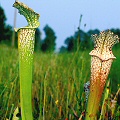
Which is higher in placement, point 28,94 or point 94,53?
point 94,53

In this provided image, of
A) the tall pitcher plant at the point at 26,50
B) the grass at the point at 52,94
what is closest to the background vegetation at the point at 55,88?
the grass at the point at 52,94

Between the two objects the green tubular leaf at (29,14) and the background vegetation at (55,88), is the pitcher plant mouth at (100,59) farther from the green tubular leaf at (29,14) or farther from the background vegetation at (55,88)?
the background vegetation at (55,88)

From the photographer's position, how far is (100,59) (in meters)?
0.96

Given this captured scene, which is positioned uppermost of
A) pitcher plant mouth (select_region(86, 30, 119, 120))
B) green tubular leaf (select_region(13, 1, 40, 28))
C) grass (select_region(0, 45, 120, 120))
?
green tubular leaf (select_region(13, 1, 40, 28))

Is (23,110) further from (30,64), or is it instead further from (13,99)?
(13,99)

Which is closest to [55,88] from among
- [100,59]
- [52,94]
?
[52,94]

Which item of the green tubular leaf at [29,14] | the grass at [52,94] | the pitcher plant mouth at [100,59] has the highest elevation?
the green tubular leaf at [29,14]

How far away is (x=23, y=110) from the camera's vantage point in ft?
3.18

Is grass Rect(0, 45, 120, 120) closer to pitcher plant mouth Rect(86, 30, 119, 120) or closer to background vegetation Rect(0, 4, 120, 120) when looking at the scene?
background vegetation Rect(0, 4, 120, 120)

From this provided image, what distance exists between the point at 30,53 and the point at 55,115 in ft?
3.87

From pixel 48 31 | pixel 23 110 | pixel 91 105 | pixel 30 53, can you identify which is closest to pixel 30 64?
pixel 30 53

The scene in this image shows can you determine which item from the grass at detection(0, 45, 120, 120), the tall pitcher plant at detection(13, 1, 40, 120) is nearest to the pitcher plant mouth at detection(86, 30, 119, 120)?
the tall pitcher plant at detection(13, 1, 40, 120)

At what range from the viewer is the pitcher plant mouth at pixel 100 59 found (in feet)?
3.13

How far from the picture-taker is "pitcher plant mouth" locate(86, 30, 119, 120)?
95 cm
